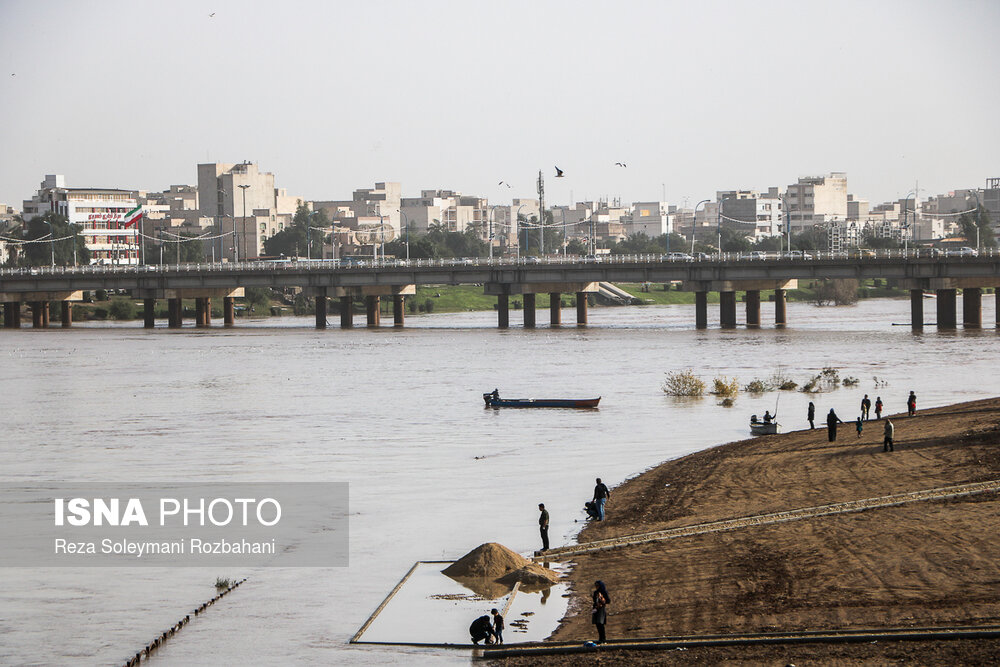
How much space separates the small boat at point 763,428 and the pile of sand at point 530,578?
2261cm

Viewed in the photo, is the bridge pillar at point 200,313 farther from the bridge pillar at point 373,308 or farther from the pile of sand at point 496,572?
the pile of sand at point 496,572

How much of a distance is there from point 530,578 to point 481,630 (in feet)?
14.3

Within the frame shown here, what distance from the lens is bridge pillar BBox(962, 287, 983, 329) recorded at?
118 m

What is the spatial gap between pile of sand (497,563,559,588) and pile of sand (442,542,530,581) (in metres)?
0.21

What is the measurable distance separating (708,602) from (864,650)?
405cm

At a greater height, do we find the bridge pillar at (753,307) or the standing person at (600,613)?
the bridge pillar at (753,307)

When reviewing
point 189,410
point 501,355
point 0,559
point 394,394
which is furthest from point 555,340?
point 0,559


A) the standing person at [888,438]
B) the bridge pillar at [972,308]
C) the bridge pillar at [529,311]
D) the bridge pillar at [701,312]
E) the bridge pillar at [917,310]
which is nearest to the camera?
the standing person at [888,438]

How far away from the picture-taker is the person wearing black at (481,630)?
78.0 feet

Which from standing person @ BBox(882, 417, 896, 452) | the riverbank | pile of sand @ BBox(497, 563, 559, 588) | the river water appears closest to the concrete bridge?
the river water

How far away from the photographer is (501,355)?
96.4 metres

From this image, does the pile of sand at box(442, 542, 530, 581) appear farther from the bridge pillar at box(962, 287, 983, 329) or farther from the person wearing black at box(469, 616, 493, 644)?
the bridge pillar at box(962, 287, 983, 329)

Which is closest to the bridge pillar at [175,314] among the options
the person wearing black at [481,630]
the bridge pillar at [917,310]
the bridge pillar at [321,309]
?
the bridge pillar at [321,309]

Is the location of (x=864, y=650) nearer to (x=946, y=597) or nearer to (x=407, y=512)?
(x=946, y=597)
